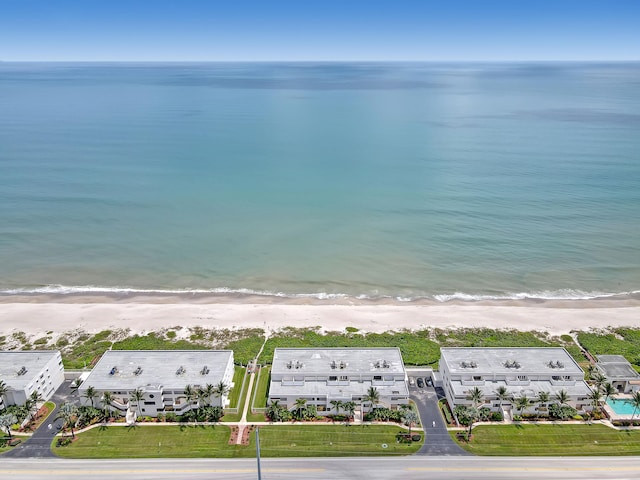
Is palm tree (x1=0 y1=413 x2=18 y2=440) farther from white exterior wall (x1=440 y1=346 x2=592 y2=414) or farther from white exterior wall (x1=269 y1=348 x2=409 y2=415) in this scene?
white exterior wall (x1=440 y1=346 x2=592 y2=414)

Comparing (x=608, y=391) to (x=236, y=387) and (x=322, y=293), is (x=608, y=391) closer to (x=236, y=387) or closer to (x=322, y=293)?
(x=236, y=387)

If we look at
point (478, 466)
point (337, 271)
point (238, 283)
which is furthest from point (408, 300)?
point (478, 466)

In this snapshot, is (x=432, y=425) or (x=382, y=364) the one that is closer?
(x=432, y=425)

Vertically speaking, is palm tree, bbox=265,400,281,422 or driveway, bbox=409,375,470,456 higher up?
palm tree, bbox=265,400,281,422

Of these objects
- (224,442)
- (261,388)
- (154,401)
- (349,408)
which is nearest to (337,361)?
(349,408)

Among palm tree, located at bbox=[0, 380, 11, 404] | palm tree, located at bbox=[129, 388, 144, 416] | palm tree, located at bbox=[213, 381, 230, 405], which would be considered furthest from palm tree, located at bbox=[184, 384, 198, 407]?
palm tree, located at bbox=[0, 380, 11, 404]

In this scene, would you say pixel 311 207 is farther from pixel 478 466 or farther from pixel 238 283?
pixel 478 466

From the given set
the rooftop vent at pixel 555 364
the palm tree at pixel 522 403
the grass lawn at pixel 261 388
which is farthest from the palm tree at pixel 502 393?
the grass lawn at pixel 261 388
